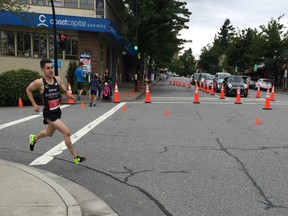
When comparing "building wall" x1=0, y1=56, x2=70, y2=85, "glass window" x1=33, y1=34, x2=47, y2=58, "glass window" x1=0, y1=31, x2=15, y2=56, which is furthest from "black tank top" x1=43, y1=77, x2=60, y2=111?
"glass window" x1=0, y1=31, x2=15, y2=56

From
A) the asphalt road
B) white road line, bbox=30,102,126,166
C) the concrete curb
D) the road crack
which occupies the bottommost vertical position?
white road line, bbox=30,102,126,166

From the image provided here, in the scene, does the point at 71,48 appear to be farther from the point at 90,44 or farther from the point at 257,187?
the point at 257,187

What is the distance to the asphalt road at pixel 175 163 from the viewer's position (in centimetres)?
473

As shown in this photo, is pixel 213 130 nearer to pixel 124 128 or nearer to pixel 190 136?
pixel 190 136

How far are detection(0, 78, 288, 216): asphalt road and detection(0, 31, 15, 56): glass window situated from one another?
16220 millimetres

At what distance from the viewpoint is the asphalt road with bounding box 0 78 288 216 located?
473 centimetres

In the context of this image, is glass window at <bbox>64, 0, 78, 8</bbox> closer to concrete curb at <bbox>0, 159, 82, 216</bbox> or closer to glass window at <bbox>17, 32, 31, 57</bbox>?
glass window at <bbox>17, 32, 31, 57</bbox>

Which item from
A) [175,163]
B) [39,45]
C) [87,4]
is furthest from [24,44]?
[175,163]

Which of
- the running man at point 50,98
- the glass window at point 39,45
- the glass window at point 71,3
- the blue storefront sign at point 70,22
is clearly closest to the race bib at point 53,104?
the running man at point 50,98

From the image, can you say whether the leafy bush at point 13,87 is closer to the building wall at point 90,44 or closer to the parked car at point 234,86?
the building wall at point 90,44

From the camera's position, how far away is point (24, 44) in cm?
2628

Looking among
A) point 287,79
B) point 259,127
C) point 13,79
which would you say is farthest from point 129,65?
point 259,127

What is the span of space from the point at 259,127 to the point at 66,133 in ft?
22.5

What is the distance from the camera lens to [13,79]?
662 inches
